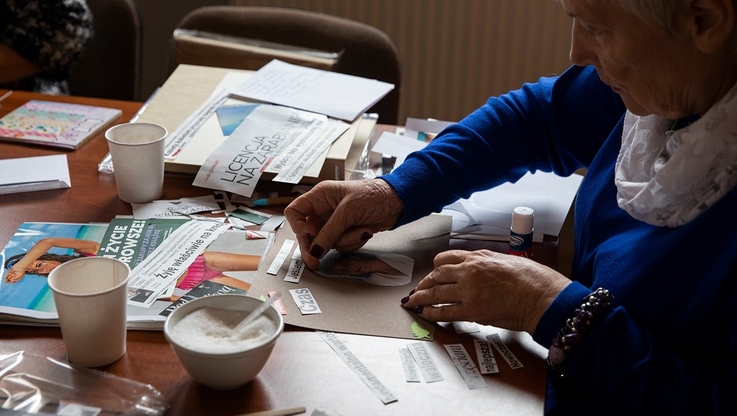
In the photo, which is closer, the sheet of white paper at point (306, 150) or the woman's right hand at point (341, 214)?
the woman's right hand at point (341, 214)

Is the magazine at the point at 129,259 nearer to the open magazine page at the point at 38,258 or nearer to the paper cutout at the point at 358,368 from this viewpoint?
the open magazine page at the point at 38,258

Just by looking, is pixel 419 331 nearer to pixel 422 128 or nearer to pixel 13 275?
pixel 13 275

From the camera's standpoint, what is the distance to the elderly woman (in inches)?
34.5

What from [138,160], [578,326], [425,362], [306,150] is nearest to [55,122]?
[138,160]

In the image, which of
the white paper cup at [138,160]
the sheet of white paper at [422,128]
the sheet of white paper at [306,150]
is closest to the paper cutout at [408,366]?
the sheet of white paper at [306,150]

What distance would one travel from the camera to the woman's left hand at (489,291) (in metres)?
0.96

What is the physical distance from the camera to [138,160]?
1.27 metres

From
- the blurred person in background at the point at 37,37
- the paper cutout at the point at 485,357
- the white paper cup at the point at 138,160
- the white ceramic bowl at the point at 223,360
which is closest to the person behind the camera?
the white ceramic bowl at the point at 223,360

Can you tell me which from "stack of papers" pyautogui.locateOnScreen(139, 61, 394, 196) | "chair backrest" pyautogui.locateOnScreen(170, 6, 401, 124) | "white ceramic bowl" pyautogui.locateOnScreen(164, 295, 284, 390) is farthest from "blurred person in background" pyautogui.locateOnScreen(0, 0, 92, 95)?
"white ceramic bowl" pyautogui.locateOnScreen(164, 295, 284, 390)

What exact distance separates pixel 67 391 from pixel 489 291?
1.67 feet

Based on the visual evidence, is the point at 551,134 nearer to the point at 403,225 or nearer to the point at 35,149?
the point at 403,225

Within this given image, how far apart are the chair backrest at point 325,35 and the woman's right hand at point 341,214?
759mm

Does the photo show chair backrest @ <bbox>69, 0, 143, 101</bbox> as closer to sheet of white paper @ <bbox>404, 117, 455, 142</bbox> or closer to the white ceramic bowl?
sheet of white paper @ <bbox>404, 117, 455, 142</bbox>

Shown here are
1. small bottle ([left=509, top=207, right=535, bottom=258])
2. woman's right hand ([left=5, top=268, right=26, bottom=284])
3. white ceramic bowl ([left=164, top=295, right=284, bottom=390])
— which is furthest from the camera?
small bottle ([left=509, top=207, right=535, bottom=258])
